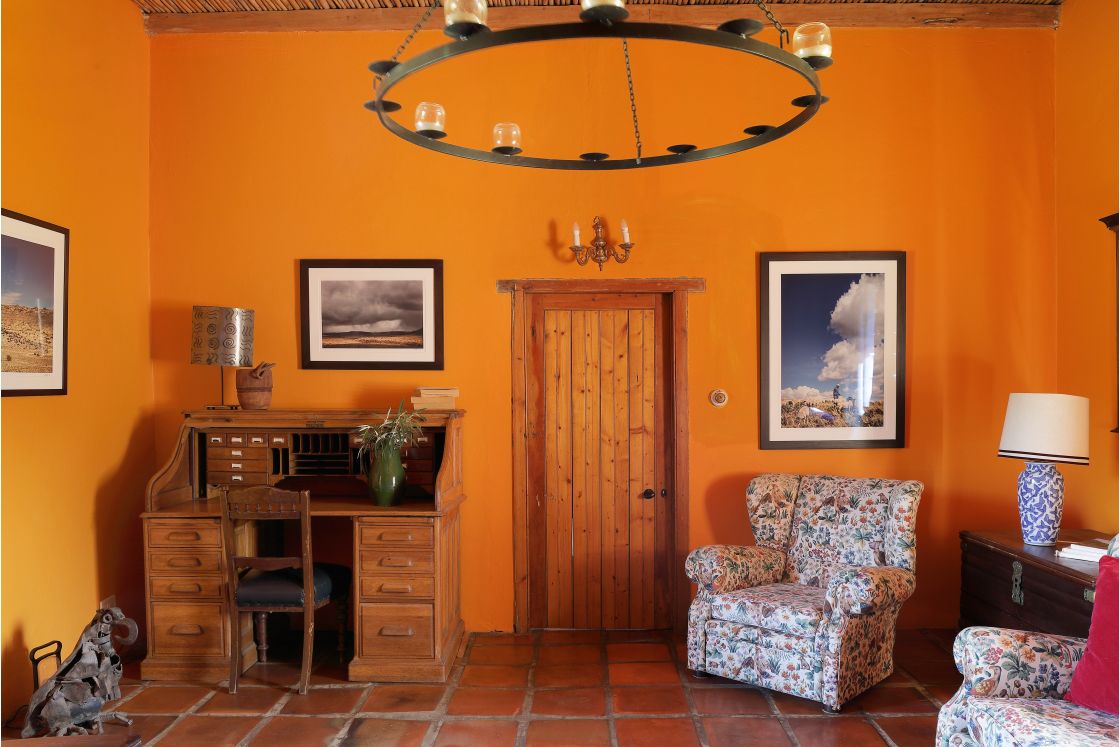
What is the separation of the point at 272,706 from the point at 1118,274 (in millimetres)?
4552

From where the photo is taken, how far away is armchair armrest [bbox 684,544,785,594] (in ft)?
12.8

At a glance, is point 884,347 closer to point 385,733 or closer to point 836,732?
point 836,732

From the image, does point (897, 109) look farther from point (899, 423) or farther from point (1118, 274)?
point (899, 423)

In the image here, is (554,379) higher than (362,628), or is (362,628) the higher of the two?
(554,379)

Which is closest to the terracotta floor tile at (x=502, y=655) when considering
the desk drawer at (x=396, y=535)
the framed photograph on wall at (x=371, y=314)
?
the desk drawer at (x=396, y=535)

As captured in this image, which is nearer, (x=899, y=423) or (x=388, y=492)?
(x=388, y=492)

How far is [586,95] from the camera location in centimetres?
476

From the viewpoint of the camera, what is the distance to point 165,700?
150 inches

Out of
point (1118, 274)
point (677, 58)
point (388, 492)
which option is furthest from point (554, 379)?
point (1118, 274)

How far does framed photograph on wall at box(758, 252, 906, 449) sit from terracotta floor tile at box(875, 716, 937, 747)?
1.65m

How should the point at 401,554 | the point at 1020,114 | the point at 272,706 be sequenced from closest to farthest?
1. the point at 272,706
2. the point at 401,554
3. the point at 1020,114

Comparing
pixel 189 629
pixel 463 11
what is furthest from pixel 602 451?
pixel 463 11

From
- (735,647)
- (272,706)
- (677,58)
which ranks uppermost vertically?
(677,58)

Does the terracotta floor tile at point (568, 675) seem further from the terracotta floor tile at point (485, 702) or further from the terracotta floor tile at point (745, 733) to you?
the terracotta floor tile at point (745, 733)
